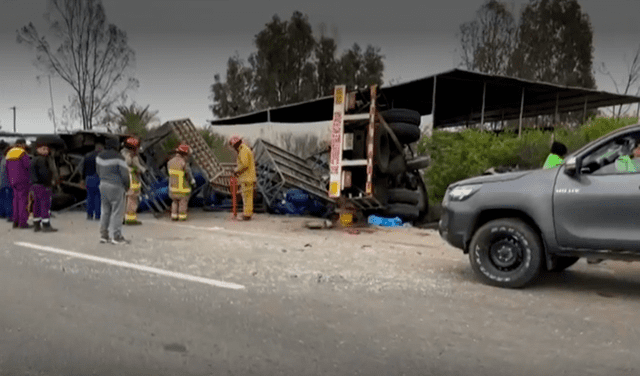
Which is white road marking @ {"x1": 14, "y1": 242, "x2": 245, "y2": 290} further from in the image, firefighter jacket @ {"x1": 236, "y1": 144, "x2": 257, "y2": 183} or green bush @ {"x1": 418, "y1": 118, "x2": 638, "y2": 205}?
green bush @ {"x1": 418, "y1": 118, "x2": 638, "y2": 205}

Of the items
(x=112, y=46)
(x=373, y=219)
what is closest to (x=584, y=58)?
(x=112, y=46)

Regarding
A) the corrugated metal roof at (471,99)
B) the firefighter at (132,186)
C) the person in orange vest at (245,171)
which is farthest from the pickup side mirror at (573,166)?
the corrugated metal roof at (471,99)

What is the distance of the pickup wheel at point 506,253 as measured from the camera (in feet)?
18.9

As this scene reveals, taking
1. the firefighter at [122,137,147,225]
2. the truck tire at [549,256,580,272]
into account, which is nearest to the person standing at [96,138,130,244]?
the firefighter at [122,137,147,225]

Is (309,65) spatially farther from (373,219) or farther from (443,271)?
(443,271)

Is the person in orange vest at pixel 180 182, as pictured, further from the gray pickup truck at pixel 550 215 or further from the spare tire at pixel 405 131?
the gray pickup truck at pixel 550 215

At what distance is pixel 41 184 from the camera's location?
33.1 ft

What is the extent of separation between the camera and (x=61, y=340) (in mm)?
4055

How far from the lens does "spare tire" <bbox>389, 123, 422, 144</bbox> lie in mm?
11625

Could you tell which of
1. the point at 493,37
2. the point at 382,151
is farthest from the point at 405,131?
the point at 493,37

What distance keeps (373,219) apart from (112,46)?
113 feet

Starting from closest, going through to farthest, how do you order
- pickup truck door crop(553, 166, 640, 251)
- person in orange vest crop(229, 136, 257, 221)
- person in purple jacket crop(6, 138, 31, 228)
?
pickup truck door crop(553, 166, 640, 251)
person in purple jacket crop(6, 138, 31, 228)
person in orange vest crop(229, 136, 257, 221)

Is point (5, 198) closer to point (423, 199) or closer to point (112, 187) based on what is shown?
point (112, 187)

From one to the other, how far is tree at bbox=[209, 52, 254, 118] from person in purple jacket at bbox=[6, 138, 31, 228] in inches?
1771
